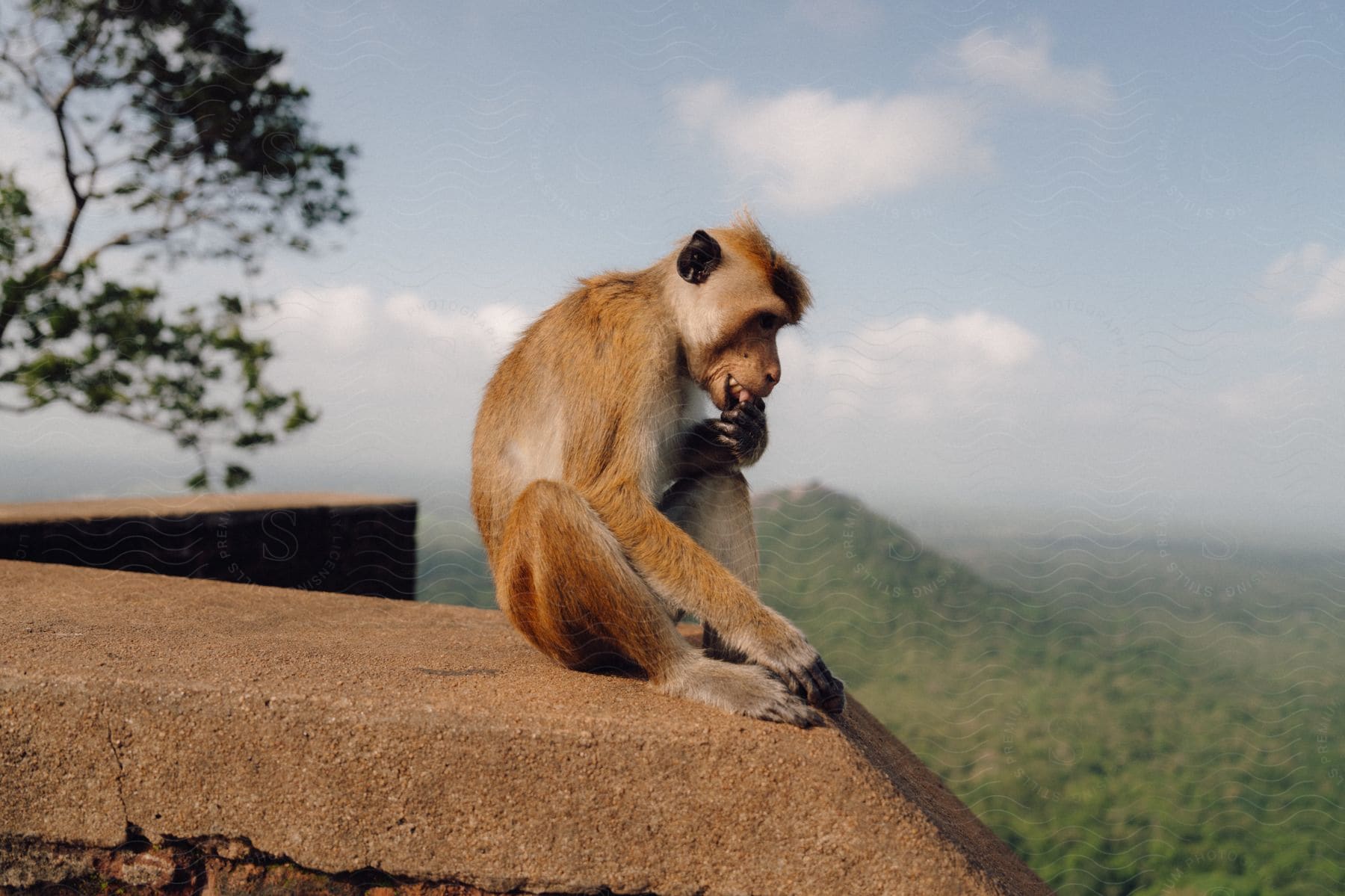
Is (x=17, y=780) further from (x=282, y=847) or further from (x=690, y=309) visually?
(x=690, y=309)

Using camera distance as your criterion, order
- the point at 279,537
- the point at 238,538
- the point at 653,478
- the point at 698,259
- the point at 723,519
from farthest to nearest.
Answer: the point at 279,537 → the point at 238,538 → the point at 723,519 → the point at 698,259 → the point at 653,478

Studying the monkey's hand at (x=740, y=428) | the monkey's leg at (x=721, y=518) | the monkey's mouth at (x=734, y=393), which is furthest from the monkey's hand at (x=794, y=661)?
the monkey's mouth at (x=734, y=393)

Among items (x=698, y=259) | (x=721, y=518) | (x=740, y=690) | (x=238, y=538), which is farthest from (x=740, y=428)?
(x=238, y=538)

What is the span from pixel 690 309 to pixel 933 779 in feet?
9.16

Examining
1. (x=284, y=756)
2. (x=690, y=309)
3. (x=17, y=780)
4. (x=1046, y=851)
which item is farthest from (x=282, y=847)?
(x=1046, y=851)

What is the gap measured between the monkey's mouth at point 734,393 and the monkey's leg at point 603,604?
693 millimetres

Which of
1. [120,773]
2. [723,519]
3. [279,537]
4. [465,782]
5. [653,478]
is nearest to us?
[465,782]

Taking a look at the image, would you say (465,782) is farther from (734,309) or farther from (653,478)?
(734,309)

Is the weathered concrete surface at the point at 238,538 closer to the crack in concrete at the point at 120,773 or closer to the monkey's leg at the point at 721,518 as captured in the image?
the crack in concrete at the point at 120,773

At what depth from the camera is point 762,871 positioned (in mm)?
2516

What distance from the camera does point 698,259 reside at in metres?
3.15

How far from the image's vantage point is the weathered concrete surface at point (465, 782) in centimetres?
253

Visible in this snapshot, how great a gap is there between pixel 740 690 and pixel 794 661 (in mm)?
210

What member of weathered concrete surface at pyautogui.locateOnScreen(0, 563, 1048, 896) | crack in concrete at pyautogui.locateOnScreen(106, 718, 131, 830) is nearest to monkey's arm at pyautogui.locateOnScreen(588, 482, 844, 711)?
weathered concrete surface at pyautogui.locateOnScreen(0, 563, 1048, 896)
